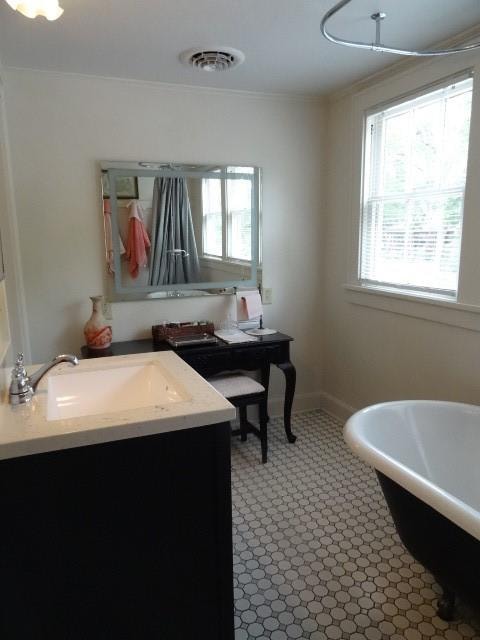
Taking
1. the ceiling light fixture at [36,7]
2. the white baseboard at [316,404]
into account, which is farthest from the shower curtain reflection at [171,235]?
the ceiling light fixture at [36,7]

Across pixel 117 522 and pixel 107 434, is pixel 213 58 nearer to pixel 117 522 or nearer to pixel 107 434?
pixel 107 434

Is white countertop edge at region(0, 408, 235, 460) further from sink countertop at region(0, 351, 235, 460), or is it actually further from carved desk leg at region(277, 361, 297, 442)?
carved desk leg at region(277, 361, 297, 442)

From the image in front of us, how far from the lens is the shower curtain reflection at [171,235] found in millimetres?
2893

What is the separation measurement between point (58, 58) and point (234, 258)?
152 cm

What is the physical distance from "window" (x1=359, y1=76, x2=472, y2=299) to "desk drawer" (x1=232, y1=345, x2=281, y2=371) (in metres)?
0.77

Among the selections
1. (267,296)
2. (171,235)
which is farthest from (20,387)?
(267,296)

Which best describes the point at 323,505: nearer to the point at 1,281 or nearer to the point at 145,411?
the point at 145,411

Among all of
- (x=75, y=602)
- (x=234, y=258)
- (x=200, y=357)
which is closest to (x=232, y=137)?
(x=234, y=258)

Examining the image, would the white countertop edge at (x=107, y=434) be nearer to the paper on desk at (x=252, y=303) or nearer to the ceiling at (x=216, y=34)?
the ceiling at (x=216, y=34)

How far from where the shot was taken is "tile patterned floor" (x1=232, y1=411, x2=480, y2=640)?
1.65 metres

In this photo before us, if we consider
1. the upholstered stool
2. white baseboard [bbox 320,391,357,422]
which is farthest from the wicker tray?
white baseboard [bbox 320,391,357,422]

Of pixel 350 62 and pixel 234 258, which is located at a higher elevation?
pixel 350 62

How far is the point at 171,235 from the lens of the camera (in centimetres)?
294

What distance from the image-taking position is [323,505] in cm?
237
